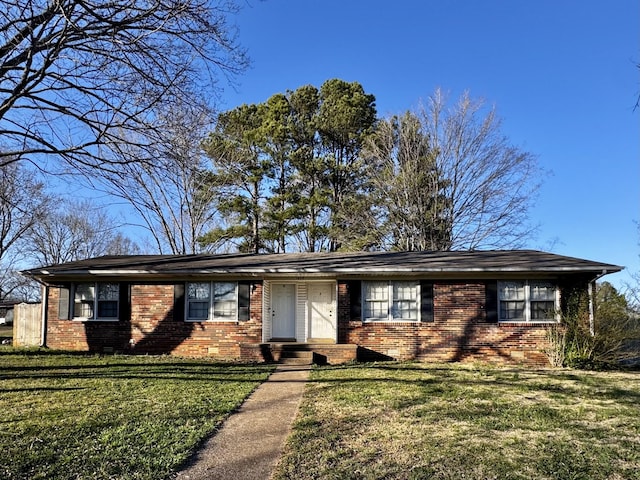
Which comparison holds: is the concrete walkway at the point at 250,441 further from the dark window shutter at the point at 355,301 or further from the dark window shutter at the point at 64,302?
the dark window shutter at the point at 64,302

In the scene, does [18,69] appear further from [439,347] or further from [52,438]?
[439,347]

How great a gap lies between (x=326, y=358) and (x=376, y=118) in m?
17.3

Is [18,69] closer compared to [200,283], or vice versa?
[18,69]

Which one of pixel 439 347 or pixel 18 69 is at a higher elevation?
pixel 18 69

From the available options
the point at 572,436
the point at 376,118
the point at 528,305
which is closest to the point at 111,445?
the point at 572,436

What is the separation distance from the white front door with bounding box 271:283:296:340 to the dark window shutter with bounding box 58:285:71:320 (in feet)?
20.1

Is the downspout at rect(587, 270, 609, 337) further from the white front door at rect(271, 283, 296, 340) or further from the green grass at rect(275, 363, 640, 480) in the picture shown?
the white front door at rect(271, 283, 296, 340)

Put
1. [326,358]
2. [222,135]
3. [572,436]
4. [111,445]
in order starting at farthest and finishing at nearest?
[222,135] < [326,358] < [572,436] < [111,445]

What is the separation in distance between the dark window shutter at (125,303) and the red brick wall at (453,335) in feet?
20.4

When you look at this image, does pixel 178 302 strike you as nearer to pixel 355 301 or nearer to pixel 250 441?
pixel 355 301

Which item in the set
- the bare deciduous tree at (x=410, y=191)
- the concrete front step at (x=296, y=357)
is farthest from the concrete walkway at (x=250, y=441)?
the bare deciduous tree at (x=410, y=191)

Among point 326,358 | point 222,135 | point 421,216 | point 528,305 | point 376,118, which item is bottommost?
point 326,358

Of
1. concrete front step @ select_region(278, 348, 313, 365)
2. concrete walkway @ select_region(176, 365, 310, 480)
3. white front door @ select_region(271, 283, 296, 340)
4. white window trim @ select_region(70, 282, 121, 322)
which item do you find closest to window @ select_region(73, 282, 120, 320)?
white window trim @ select_region(70, 282, 121, 322)

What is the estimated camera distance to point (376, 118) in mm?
26781
